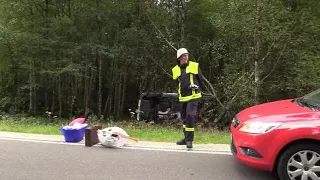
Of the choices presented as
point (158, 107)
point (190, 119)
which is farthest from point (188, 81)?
point (158, 107)

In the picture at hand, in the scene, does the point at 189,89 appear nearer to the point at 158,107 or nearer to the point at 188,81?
the point at 188,81

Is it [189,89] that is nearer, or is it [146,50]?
[189,89]

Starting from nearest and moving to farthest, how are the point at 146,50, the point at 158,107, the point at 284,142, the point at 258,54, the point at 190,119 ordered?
1. the point at 284,142
2. the point at 190,119
3. the point at 258,54
4. the point at 158,107
5. the point at 146,50

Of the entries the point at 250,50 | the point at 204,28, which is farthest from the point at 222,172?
the point at 204,28

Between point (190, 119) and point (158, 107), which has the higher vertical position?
point (190, 119)

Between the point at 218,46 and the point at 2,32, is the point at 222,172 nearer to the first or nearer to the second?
the point at 218,46

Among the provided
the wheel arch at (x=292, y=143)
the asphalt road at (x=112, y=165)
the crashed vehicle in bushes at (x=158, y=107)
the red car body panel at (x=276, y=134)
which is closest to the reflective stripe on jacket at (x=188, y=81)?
the asphalt road at (x=112, y=165)

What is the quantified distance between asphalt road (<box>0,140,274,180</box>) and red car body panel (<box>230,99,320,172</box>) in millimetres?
468

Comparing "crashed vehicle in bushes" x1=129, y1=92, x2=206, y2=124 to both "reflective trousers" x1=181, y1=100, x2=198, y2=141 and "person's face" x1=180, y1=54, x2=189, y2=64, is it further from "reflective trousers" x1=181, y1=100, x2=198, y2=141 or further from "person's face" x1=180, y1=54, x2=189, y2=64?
"person's face" x1=180, y1=54, x2=189, y2=64

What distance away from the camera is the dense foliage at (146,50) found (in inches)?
523

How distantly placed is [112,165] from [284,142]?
2.57 metres

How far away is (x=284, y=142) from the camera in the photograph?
4387 millimetres

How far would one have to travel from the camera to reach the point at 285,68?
14.0 m

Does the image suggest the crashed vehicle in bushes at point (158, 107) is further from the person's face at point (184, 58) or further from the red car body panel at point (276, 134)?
the red car body panel at point (276, 134)
